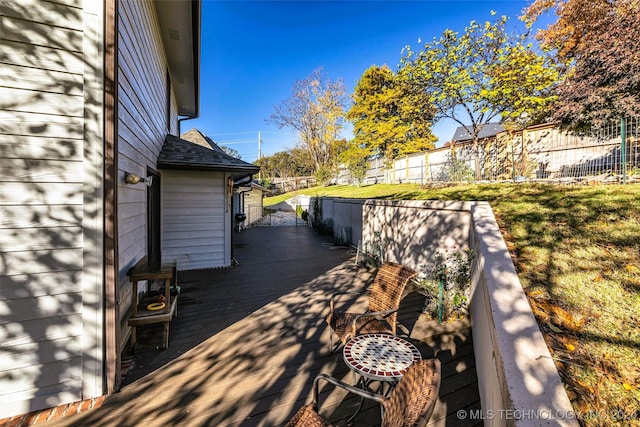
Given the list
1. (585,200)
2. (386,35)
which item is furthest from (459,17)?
(585,200)

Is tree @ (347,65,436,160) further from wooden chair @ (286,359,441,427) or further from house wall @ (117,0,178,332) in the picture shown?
wooden chair @ (286,359,441,427)

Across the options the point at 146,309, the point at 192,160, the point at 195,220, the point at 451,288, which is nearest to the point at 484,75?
the point at 451,288

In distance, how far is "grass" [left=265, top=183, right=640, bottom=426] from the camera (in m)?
1.38

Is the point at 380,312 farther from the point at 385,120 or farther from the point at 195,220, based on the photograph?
the point at 385,120

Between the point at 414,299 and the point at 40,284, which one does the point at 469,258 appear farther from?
the point at 40,284

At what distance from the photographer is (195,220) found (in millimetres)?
6410

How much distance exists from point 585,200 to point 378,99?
18291 millimetres

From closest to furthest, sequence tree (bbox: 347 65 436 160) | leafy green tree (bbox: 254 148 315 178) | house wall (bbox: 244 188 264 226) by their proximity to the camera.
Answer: house wall (bbox: 244 188 264 226) → tree (bbox: 347 65 436 160) → leafy green tree (bbox: 254 148 315 178)

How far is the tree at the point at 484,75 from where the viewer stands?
11180 mm

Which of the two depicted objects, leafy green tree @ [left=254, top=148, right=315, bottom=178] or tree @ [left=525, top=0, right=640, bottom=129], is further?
leafy green tree @ [left=254, top=148, right=315, bottom=178]

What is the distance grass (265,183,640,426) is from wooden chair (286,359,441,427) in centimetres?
70

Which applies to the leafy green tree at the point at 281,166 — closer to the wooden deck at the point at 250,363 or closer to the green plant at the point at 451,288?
the wooden deck at the point at 250,363

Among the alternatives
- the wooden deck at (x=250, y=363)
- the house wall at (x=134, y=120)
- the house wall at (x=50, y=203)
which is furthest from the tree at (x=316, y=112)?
the house wall at (x=50, y=203)

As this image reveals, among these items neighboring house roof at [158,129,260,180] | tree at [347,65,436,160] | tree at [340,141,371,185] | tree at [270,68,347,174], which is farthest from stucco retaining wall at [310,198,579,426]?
tree at [270,68,347,174]
